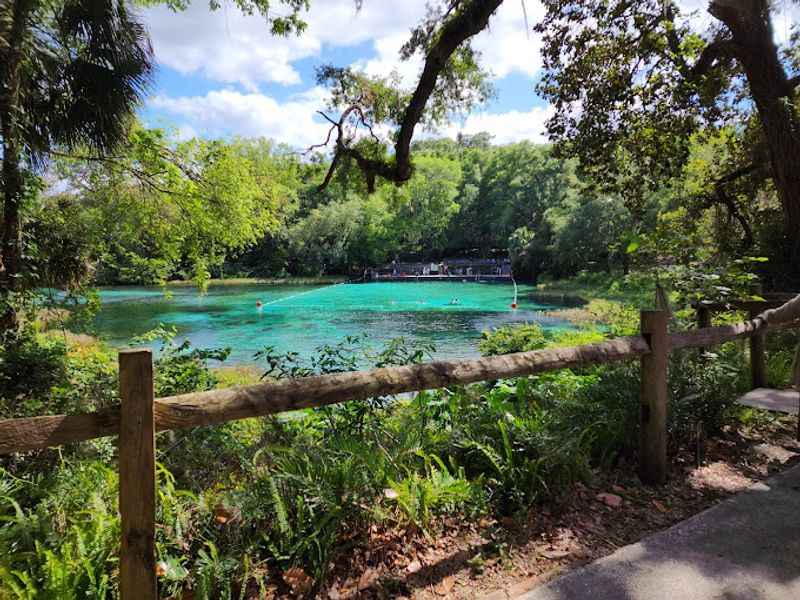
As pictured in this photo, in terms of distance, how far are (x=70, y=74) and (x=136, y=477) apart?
615cm

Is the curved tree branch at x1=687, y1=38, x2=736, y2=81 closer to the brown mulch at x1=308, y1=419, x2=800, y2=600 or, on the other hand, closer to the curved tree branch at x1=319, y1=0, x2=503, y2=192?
the curved tree branch at x1=319, y1=0, x2=503, y2=192

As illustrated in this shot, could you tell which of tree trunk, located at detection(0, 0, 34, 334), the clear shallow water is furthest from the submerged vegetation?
the clear shallow water

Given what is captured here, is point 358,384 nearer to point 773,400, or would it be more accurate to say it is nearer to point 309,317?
point 773,400

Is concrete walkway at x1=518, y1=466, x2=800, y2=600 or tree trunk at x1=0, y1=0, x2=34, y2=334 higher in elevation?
tree trunk at x1=0, y1=0, x2=34, y2=334

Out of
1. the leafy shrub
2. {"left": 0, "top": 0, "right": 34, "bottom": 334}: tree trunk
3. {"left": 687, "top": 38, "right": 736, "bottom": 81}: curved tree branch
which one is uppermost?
{"left": 687, "top": 38, "right": 736, "bottom": 81}: curved tree branch

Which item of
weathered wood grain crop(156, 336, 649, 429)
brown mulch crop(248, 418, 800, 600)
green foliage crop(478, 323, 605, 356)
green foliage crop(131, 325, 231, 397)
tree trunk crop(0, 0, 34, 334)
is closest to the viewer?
weathered wood grain crop(156, 336, 649, 429)

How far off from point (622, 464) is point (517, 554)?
47.9 inches

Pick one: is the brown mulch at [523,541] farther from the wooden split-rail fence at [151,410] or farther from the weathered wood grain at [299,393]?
the weathered wood grain at [299,393]

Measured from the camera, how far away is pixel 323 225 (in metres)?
53.6

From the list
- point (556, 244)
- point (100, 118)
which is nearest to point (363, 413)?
point (100, 118)

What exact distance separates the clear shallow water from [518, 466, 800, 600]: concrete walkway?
1185 cm

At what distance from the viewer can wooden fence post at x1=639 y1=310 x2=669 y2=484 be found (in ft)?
9.55

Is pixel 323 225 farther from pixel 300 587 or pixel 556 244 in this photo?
pixel 300 587

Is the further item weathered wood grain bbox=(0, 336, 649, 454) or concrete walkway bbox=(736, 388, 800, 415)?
concrete walkway bbox=(736, 388, 800, 415)
